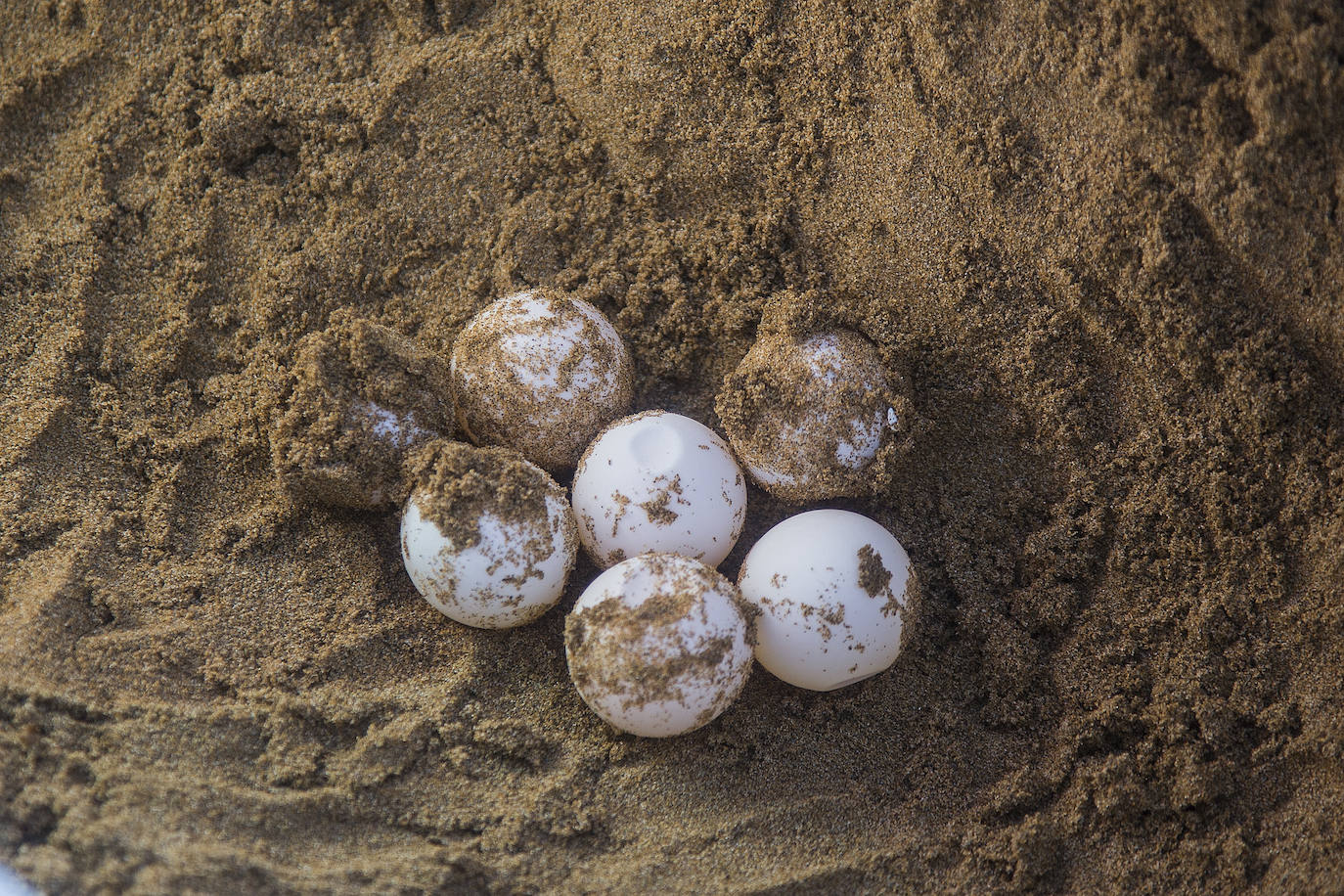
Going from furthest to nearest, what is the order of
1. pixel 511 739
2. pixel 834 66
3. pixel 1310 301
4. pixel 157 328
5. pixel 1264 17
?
1. pixel 157 328
2. pixel 834 66
3. pixel 511 739
4. pixel 1310 301
5. pixel 1264 17

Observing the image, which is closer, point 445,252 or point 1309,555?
point 1309,555

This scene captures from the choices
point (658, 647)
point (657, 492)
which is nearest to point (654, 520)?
point (657, 492)

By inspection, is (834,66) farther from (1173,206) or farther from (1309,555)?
(1309,555)

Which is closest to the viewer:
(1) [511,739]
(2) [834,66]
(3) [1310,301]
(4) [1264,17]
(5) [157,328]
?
(4) [1264,17]

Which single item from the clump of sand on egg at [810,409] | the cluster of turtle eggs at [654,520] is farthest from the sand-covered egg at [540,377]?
the clump of sand on egg at [810,409]

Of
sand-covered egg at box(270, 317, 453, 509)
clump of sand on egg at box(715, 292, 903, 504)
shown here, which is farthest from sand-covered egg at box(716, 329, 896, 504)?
sand-covered egg at box(270, 317, 453, 509)

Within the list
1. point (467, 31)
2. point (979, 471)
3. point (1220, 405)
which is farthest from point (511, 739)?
point (467, 31)

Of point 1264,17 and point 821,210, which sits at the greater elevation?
point 1264,17
